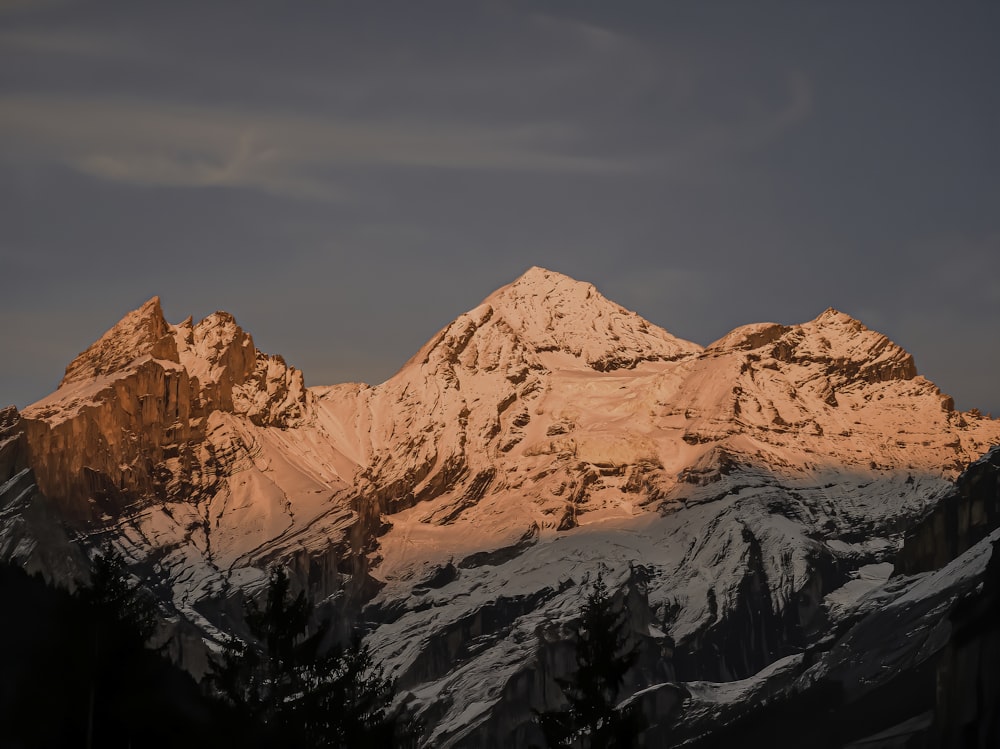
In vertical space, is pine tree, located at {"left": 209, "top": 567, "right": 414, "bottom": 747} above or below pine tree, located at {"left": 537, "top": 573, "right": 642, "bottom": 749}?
above

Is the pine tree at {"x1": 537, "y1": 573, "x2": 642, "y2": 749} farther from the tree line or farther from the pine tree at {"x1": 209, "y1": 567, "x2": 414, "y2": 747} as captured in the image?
the pine tree at {"x1": 209, "y1": 567, "x2": 414, "y2": 747}

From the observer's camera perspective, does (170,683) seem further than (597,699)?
Yes

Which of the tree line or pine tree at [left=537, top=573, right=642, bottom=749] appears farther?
pine tree at [left=537, top=573, right=642, bottom=749]

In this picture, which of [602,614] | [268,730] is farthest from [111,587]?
[602,614]

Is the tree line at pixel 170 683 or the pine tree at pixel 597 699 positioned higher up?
the tree line at pixel 170 683

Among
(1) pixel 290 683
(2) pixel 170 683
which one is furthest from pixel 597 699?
(2) pixel 170 683

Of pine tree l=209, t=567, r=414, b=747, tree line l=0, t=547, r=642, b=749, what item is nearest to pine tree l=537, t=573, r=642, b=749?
tree line l=0, t=547, r=642, b=749

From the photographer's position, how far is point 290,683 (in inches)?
3504

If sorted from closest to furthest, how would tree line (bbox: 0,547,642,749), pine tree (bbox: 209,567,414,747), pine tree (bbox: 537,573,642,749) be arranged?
tree line (bbox: 0,547,642,749) < pine tree (bbox: 209,567,414,747) < pine tree (bbox: 537,573,642,749)

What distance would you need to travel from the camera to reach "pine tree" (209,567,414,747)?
8662 cm

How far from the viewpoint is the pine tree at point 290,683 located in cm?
8662

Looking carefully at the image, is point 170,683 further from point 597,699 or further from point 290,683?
point 597,699

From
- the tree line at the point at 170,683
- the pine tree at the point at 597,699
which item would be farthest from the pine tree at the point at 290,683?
the pine tree at the point at 597,699

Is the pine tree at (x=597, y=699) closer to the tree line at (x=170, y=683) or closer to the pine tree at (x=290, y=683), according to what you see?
the tree line at (x=170, y=683)
